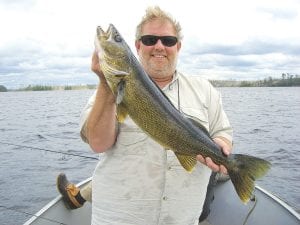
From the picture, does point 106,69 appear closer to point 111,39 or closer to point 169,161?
point 111,39

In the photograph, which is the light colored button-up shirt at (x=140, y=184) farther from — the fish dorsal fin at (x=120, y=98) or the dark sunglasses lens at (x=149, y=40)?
the dark sunglasses lens at (x=149, y=40)

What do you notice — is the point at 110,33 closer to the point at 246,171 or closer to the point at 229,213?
the point at 246,171

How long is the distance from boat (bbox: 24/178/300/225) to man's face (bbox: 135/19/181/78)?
3602 millimetres

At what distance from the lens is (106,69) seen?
3.52 m

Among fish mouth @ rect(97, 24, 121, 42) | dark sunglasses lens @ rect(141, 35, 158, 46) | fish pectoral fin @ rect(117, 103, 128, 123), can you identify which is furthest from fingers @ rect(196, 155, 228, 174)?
fish mouth @ rect(97, 24, 121, 42)

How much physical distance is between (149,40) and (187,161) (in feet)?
4.49

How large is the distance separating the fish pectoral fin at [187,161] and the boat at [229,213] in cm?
336

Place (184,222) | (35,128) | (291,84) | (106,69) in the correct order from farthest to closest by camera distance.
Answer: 1. (291,84)
2. (35,128)
3. (184,222)
4. (106,69)

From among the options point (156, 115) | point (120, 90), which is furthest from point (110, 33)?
point (156, 115)

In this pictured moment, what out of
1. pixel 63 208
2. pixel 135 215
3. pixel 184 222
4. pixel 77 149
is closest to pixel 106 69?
pixel 135 215

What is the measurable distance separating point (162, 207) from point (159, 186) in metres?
0.22

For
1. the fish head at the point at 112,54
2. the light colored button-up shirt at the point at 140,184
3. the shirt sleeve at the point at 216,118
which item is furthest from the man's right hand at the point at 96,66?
the shirt sleeve at the point at 216,118

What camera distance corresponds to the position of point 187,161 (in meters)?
4.02

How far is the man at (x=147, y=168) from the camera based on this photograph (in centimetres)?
417
